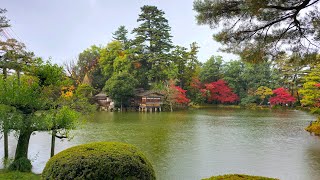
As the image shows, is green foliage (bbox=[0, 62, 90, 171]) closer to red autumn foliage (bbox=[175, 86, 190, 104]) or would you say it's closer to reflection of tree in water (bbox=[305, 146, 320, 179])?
reflection of tree in water (bbox=[305, 146, 320, 179])

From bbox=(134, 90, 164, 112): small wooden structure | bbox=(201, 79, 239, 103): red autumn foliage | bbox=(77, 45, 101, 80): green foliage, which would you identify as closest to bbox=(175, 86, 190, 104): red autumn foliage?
bbox=(134, 90, 164, 112): small wooden structure

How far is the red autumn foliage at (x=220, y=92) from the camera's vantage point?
3766 centimetres

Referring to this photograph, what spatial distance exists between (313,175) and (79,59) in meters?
34.6

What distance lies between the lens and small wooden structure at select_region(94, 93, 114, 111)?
107 feet

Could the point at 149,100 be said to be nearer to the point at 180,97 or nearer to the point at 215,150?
the point at 180,97

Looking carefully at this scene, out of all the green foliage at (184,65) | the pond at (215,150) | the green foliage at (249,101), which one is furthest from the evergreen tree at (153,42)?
the pond at (215,150)

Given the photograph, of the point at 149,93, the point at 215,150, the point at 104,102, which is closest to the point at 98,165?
the point at 215,150

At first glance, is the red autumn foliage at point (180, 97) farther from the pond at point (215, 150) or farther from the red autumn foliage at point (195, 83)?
the pond at point (215, 150)

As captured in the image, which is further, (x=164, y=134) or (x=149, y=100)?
(x=149, y=100)

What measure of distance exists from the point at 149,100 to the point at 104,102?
520cm

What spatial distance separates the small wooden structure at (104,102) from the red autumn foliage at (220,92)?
11.5 m

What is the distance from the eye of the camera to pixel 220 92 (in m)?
37.8

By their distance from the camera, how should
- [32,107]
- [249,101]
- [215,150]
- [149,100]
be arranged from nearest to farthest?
1. [32,107]
2. [215,150]
3. [149,100]
4. [249,101]

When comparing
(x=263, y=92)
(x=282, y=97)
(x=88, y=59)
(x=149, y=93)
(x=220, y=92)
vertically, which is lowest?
(x=282, y=97)
